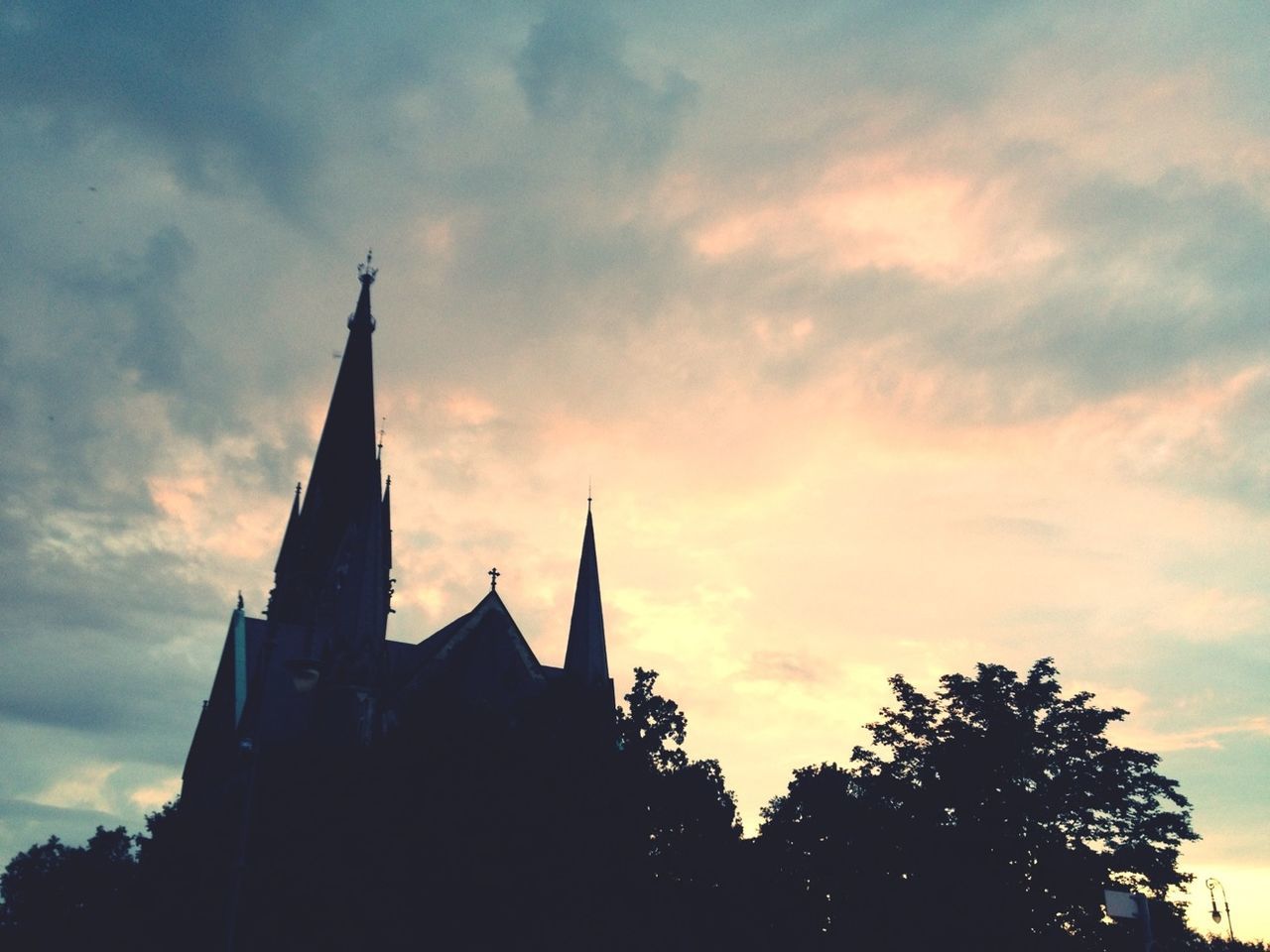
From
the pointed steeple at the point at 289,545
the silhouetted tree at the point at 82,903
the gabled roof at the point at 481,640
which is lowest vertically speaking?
the silhouetted tree at the point at 82,903

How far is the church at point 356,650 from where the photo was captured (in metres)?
37.2

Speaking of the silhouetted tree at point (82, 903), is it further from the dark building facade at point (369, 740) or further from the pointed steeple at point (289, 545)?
the pointed steeple at point (289, 545)

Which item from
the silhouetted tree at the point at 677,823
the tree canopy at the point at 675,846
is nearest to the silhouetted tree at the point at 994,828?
the tree canopy at the point at 675,846

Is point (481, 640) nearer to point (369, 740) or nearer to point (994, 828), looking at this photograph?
point (369, 740)

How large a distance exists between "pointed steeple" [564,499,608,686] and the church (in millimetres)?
61

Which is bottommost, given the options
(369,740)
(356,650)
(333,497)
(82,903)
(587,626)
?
(82,903)

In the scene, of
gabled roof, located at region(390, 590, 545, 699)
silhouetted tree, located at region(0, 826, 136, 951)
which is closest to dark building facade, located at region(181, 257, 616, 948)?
gabled roof, located at region(390, 590, 545, 699)

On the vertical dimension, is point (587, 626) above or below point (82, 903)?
above

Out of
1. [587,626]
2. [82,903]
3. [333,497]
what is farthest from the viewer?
[82,903]

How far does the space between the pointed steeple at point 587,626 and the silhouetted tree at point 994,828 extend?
10.5 m

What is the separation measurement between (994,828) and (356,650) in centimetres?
2445

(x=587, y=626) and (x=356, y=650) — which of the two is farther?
(x=587, y=626)

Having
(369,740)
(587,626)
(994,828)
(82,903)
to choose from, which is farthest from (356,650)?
(82,903)

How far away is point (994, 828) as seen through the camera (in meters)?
38.1
